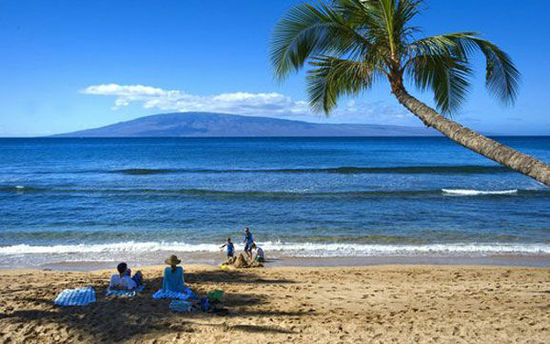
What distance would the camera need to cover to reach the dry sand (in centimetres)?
604

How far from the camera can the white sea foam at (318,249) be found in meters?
13.9

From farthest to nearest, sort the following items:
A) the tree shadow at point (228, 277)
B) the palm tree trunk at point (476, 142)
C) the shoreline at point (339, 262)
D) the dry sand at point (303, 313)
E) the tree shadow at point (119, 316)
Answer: the shoreline at point (339, 262) → the tree shadow at point (228, 277) → the tree shadow at point (119, 316) → the dry sand at point (303, 313) → the palm tree trunk at point (476, 142)

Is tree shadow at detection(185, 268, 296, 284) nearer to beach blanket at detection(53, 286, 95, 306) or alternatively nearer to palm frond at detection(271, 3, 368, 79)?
beach blanket at detection(53, 286, 95, 306)

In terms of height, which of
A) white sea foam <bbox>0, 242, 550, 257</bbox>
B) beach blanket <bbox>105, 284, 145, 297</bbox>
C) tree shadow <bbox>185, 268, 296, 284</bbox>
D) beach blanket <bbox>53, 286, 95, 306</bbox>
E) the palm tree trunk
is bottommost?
white sea foam <bbox>0, 242, 550, 257</bbox>

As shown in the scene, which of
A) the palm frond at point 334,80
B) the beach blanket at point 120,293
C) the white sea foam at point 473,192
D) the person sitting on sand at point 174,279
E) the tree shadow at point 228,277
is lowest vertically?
the tree shadow at point 228,277

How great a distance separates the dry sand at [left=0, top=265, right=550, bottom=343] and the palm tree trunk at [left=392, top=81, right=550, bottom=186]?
9.31ft

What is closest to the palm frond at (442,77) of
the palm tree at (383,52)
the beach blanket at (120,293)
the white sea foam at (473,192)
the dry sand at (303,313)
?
the palm tree at (383,52)

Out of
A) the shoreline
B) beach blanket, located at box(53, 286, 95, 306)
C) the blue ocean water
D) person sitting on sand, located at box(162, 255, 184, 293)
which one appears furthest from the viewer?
the blue ocean water

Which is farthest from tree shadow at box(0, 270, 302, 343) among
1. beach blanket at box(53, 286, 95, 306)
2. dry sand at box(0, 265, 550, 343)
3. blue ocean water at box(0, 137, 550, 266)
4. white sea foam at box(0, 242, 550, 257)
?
blue ocean water at box(0, 137, 550, 266)

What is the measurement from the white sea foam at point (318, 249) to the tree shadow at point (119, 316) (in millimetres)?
6263

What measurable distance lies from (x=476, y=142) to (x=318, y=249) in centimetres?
980

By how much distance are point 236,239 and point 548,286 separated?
34.3 feet

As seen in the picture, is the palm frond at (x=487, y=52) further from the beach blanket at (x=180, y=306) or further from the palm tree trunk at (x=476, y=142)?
the beach blanket at (x=180, y=306)

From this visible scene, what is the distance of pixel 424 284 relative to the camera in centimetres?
977
